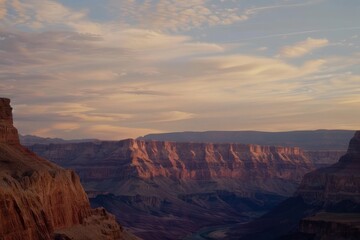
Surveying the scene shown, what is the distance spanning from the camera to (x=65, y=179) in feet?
276

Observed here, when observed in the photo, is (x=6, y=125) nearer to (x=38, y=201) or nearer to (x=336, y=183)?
(x=38, y=201)

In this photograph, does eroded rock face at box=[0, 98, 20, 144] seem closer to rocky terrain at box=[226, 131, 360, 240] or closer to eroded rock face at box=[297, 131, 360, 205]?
rocky terrain at box=[226, 131, 360, 240]

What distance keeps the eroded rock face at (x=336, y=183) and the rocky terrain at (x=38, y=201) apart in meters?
76.1

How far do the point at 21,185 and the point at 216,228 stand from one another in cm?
11976

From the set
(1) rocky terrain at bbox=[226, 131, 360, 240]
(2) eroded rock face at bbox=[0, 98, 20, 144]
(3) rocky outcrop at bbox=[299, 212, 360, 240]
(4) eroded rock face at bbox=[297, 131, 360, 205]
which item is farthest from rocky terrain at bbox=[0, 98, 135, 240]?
(4) eroded rock face at bbox=[297, 131, 360, 205]

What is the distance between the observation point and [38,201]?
75.6m

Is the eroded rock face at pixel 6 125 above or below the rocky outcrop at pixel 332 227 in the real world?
above

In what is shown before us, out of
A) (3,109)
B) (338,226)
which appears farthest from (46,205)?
(338,226)

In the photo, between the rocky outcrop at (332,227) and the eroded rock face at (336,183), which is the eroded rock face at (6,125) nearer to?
the rocky outcrop at (332,227)

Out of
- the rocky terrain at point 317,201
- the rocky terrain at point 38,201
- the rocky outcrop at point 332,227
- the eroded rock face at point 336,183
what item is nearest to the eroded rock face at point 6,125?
the rocky terrain at point 38,201

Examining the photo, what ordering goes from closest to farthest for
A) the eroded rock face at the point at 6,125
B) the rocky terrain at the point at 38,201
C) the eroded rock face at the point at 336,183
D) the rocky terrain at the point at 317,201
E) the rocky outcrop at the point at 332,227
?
1. the rocky terrain at the point at 38,201
2. the eroded rock face at the point at 6,125
3. the rocky outcrop at the point at 332,227
4. the rocky terrain at the point at 317,201
5. the eroded rock face at the point at 336,183

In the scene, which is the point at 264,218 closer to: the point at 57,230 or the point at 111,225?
the point at 111,225

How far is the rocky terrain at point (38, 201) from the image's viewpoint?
70.6 metres

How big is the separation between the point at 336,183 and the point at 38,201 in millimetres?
96363
